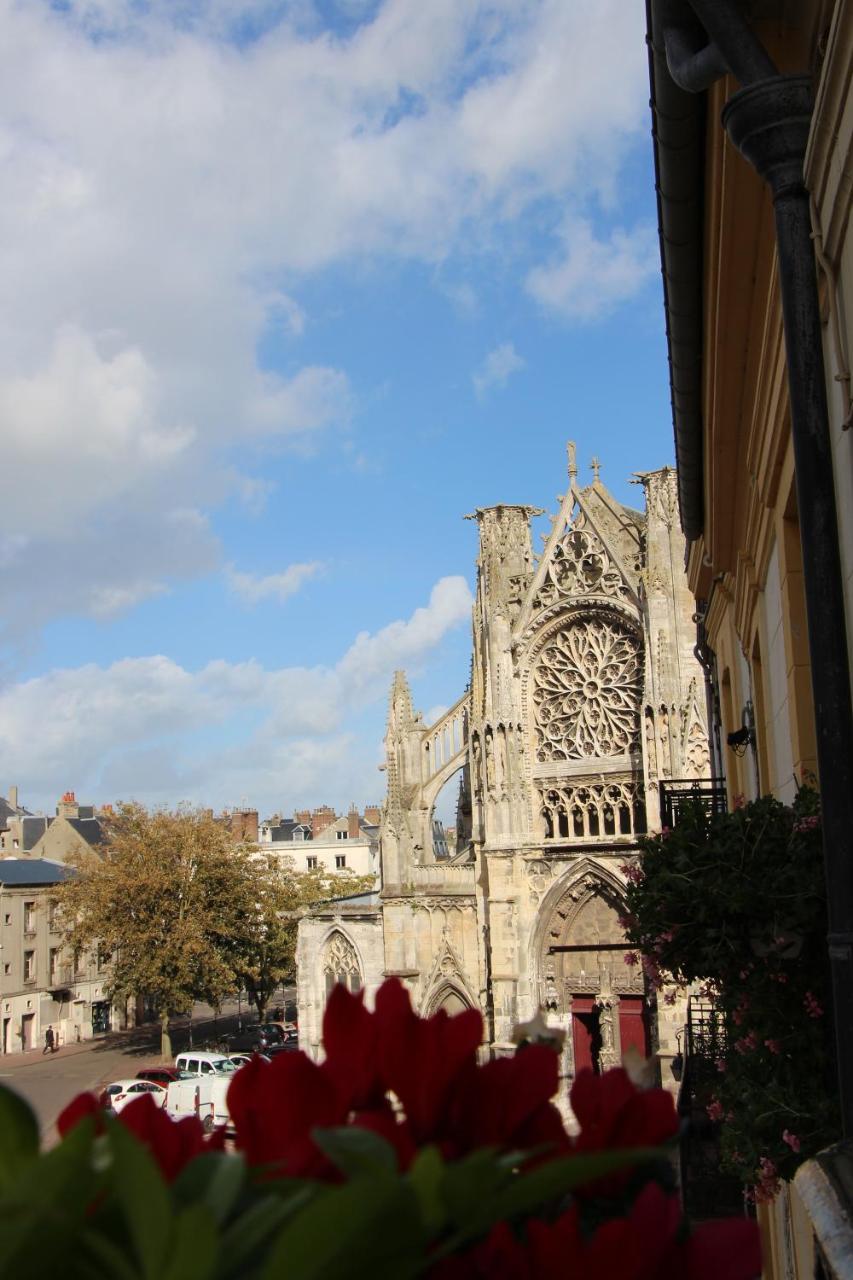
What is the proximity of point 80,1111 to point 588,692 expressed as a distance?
3656cm

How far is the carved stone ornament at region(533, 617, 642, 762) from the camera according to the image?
3716 cm

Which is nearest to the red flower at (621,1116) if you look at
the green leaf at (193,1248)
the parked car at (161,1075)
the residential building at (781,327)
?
the green leaf at (193,1248)

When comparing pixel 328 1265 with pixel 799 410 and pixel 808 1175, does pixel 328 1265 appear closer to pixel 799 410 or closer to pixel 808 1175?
pixel 808 1175

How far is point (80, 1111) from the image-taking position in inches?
64.3

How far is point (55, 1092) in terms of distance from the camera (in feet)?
114

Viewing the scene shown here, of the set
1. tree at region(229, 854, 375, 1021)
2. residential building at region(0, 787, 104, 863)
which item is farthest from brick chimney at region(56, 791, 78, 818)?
tree at region(229, 854, 375, 1021)

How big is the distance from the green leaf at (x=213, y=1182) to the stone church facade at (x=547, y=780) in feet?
107

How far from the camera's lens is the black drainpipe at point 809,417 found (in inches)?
146

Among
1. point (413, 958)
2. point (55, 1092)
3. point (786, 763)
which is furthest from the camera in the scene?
point (413, 958)

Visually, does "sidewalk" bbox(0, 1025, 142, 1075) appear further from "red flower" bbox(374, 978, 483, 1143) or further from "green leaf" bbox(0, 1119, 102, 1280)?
"green leaf" bbox(0, 1119, 102, 1280)

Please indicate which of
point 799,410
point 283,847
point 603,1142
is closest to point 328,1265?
point 603,1142

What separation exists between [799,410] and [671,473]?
33150 mm

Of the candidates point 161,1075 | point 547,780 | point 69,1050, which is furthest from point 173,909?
point 547,780

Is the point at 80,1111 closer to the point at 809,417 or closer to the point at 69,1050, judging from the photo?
the point at 809,417
